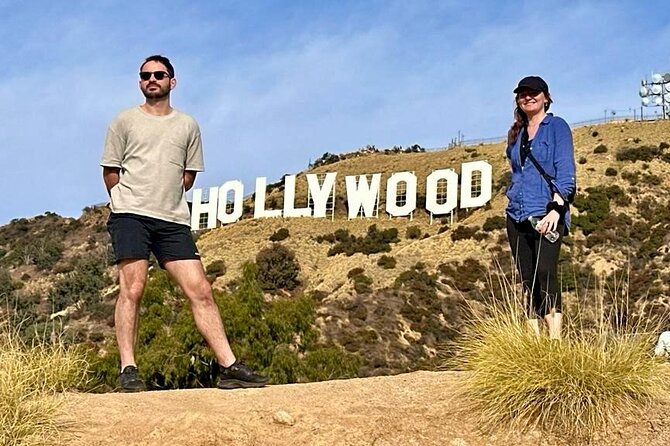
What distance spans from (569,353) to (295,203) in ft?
176

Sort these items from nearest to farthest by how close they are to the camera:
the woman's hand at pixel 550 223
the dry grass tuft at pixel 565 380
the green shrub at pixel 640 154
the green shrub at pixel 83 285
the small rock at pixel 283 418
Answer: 1. the dry grass tuft at pixel 565 380
2. the small rock at pixel 283 418
3. the woman's hand at pixel 550 223
4. the green shrub at pixel 83 285
5. the green shrub at pixel 640 154

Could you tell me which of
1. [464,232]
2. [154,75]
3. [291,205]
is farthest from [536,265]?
[291,205]

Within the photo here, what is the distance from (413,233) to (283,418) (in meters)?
42.6

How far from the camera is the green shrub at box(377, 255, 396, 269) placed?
4091cm

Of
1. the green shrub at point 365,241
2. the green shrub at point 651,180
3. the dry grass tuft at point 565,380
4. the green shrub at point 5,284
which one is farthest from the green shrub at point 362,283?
the dry grass tuft at point 565,380

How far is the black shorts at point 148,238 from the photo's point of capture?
5582 millimetres

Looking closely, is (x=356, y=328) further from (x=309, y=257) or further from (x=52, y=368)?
(x=52, y=368)

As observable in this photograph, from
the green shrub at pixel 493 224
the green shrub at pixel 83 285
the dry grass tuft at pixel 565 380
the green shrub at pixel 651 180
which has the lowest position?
the green shrub at pixel 83 285

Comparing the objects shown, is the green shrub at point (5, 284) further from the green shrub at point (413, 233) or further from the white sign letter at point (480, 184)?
the white sign letter at point (480, 184)

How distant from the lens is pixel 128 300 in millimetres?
5648

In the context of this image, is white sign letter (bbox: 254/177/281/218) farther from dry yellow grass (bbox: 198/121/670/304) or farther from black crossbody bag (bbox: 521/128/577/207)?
black crossbody bag (bbox: 521/128/577/207)

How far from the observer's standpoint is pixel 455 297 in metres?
34.7

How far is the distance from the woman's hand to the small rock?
1875 mm

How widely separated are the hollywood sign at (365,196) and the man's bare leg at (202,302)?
40.7 m
